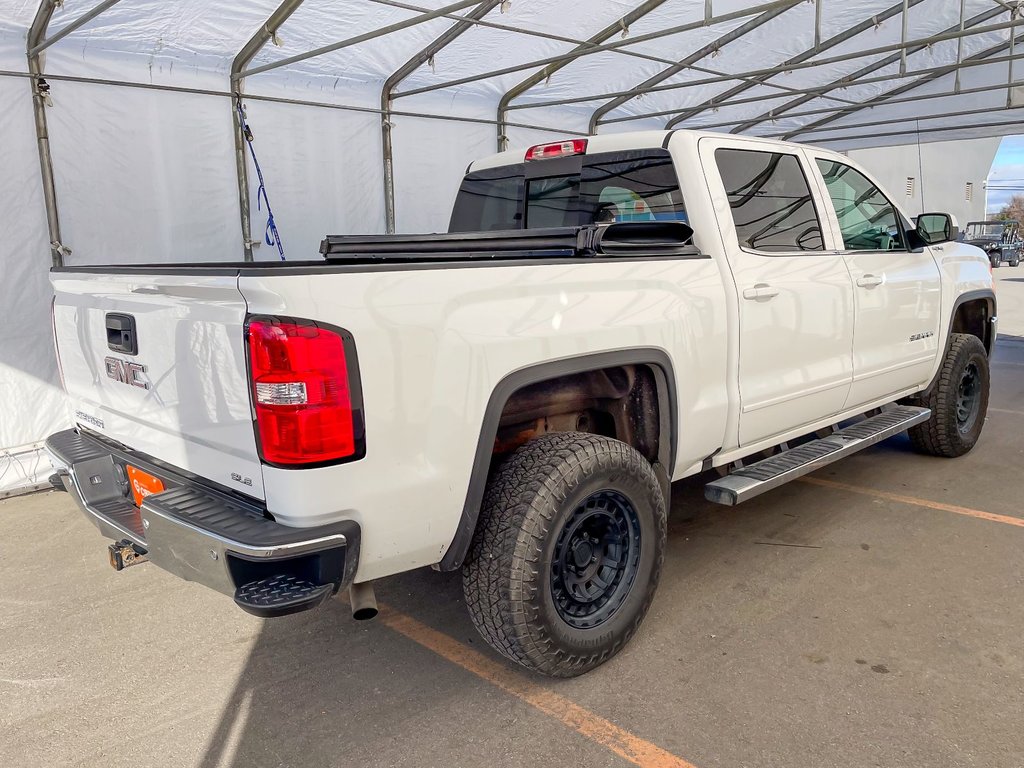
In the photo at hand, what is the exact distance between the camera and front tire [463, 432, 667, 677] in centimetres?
255

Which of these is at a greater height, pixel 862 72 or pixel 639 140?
pixel 862 72

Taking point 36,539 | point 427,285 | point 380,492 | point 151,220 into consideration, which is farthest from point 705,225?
point 151,220

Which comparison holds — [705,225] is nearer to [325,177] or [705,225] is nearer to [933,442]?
[933,442]

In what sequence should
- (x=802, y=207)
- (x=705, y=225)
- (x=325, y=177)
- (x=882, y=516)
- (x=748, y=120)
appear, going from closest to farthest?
(x=705, y=225) < (x=802, y=207) < (x=882, y=516) < (x=325, y=177) < (x=748, y=120)

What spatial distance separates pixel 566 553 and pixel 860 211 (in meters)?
2.82

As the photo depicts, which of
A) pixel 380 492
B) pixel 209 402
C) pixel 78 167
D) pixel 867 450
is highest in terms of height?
pixel 78 167

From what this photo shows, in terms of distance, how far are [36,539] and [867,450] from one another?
5.54 meters

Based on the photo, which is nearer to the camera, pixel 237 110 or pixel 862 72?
pixel 237 110

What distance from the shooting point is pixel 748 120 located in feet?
38.1

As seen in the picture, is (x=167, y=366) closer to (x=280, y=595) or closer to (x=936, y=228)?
(x=280, y=595)

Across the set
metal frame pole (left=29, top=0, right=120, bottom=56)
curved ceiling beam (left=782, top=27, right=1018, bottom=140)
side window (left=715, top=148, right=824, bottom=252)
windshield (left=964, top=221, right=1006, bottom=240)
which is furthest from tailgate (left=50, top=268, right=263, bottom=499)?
windshield (left=964, top=221, right=1006, bottom=240)

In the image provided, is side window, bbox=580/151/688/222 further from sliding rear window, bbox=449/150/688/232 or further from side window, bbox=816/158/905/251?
side window, bbox=816/158/905/251

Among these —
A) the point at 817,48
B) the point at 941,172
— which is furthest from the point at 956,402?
the point at 941,172

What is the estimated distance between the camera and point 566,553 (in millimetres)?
2799
